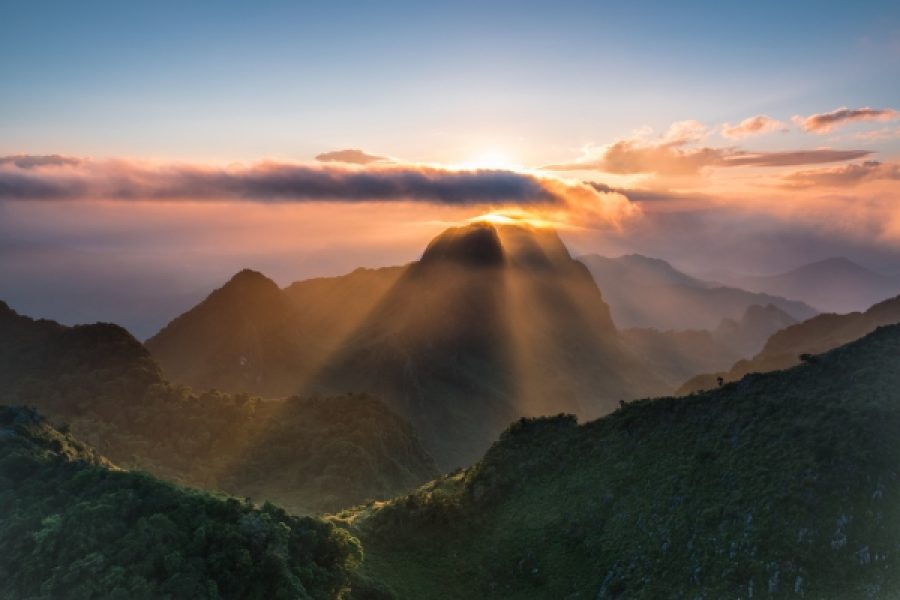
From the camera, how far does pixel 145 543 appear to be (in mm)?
41688

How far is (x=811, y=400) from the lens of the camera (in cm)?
5500

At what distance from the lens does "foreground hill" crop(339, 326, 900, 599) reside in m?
42.9

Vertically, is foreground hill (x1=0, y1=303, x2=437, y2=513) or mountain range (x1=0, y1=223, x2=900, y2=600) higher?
mountain range (x1=0, y1=223, x2=900, y2=600)

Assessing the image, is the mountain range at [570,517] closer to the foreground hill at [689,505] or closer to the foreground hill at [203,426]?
the foreground hill at [689,505]

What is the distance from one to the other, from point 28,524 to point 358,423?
327ft

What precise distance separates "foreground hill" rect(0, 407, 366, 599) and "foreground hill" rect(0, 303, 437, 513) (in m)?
63.7

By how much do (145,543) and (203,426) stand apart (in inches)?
3959

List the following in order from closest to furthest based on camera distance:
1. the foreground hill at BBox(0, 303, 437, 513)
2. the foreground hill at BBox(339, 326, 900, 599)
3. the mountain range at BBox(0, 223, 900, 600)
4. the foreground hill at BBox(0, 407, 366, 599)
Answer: the foreground hill at BBox(0, 407, 366, 599) < the mountain range at BBox(0, 223, 900, 600) < the foreground hill at BBox(339, 326, 900, 599) < the foreground hill at BBox(0, 303, 437, 513)

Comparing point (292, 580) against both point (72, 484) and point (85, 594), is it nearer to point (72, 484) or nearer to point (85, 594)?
point (85, 594)

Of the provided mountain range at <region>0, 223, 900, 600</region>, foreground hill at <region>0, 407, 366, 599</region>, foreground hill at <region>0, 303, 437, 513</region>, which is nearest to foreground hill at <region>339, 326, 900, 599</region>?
mountain range at <region>0, 223, 900, 600</region>

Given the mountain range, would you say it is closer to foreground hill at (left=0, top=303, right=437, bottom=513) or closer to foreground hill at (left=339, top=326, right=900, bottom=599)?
foreground hill at (left=339, top=326, right=900, bottom=599)

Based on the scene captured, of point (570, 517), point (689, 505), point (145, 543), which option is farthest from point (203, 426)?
point (689, 505)

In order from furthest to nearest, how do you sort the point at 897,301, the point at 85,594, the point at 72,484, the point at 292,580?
1. the point at 897,301
2. the point at 72,484
3. the point at 292,580
4. the point at 85,594

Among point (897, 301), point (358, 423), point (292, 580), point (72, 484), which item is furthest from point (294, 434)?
point (897, 301)
